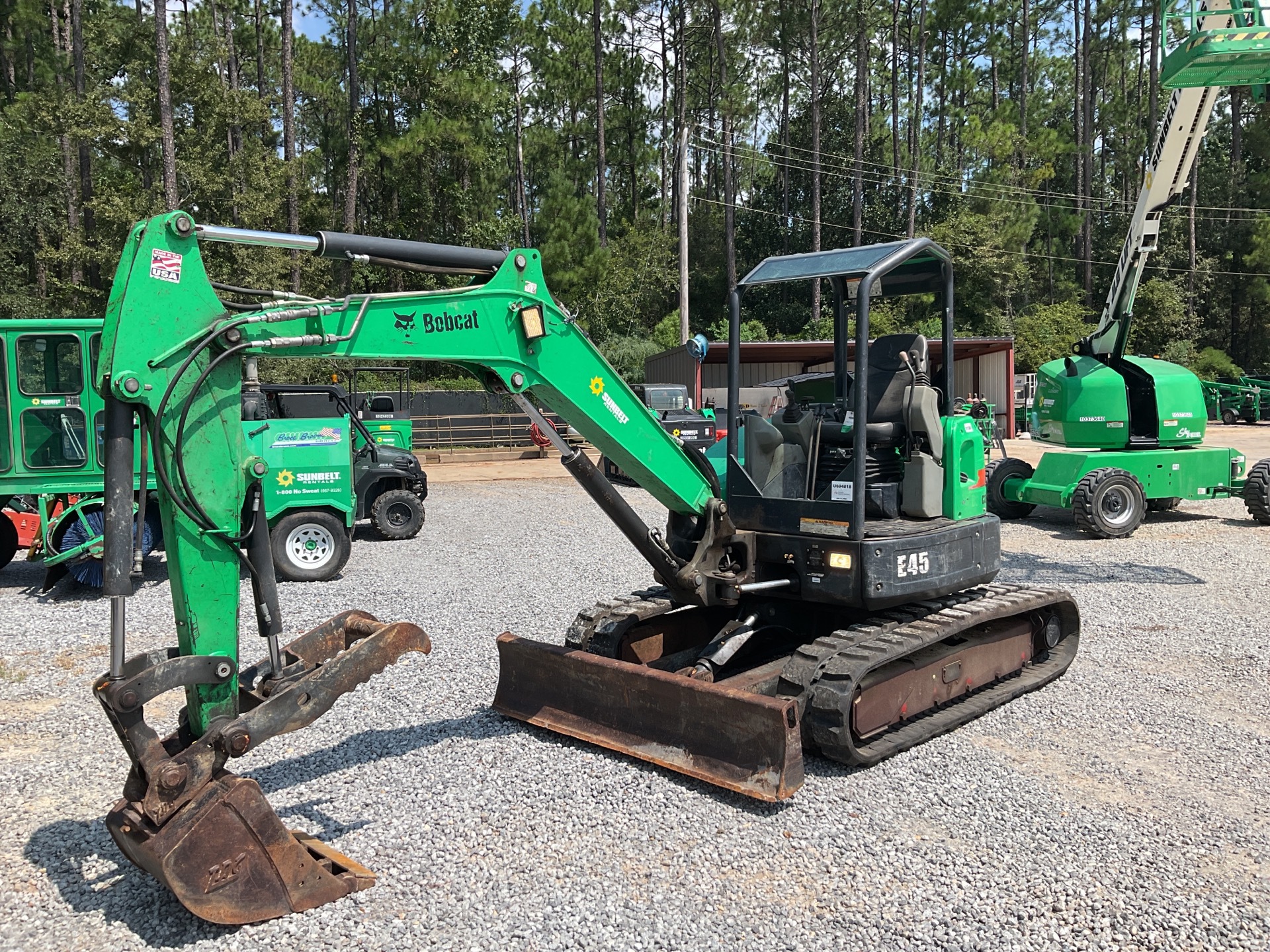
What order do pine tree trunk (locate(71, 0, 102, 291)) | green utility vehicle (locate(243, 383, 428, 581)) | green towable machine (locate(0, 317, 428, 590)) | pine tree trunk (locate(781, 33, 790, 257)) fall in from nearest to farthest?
green towable machine (locate(0, 317, 428, 590)) < green utility vehicle (locate(243, 383, 428, 581)) < pine tree trunk (locate(71, 0, 102, 291)) < pine tree trunk (locate(781, 33, 790, 257))

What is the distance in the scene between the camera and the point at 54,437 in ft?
34.0

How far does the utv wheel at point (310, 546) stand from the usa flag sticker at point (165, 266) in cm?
725

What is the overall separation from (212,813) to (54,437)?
830 centimetres

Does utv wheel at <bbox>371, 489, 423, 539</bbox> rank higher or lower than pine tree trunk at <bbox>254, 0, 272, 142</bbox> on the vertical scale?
lower

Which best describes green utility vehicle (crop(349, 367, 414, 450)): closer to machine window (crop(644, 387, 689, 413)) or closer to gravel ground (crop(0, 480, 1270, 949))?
machine window (crop(644, 387, 689, 413))

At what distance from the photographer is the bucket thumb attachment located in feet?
Result: 11.9

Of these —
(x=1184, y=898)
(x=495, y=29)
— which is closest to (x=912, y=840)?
(x=1184, y=898)

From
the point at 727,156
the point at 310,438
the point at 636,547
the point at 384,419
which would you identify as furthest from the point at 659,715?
the point at 727,156

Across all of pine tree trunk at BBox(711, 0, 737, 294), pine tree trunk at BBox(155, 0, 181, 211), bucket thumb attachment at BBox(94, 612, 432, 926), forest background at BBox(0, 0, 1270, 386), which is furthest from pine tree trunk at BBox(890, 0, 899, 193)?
bucket thumb attachment at BBox(94, 612, 432, 926)

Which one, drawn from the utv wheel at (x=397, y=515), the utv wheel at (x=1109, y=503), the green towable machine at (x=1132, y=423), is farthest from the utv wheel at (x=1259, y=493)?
the utv wheel at (x=397, y=515)

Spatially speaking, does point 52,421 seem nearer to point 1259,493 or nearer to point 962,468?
point 962,468

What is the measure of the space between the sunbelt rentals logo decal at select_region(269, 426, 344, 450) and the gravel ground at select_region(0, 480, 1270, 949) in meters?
3.48

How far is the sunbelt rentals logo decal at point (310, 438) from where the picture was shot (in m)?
10.8

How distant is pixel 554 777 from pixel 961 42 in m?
58.6
